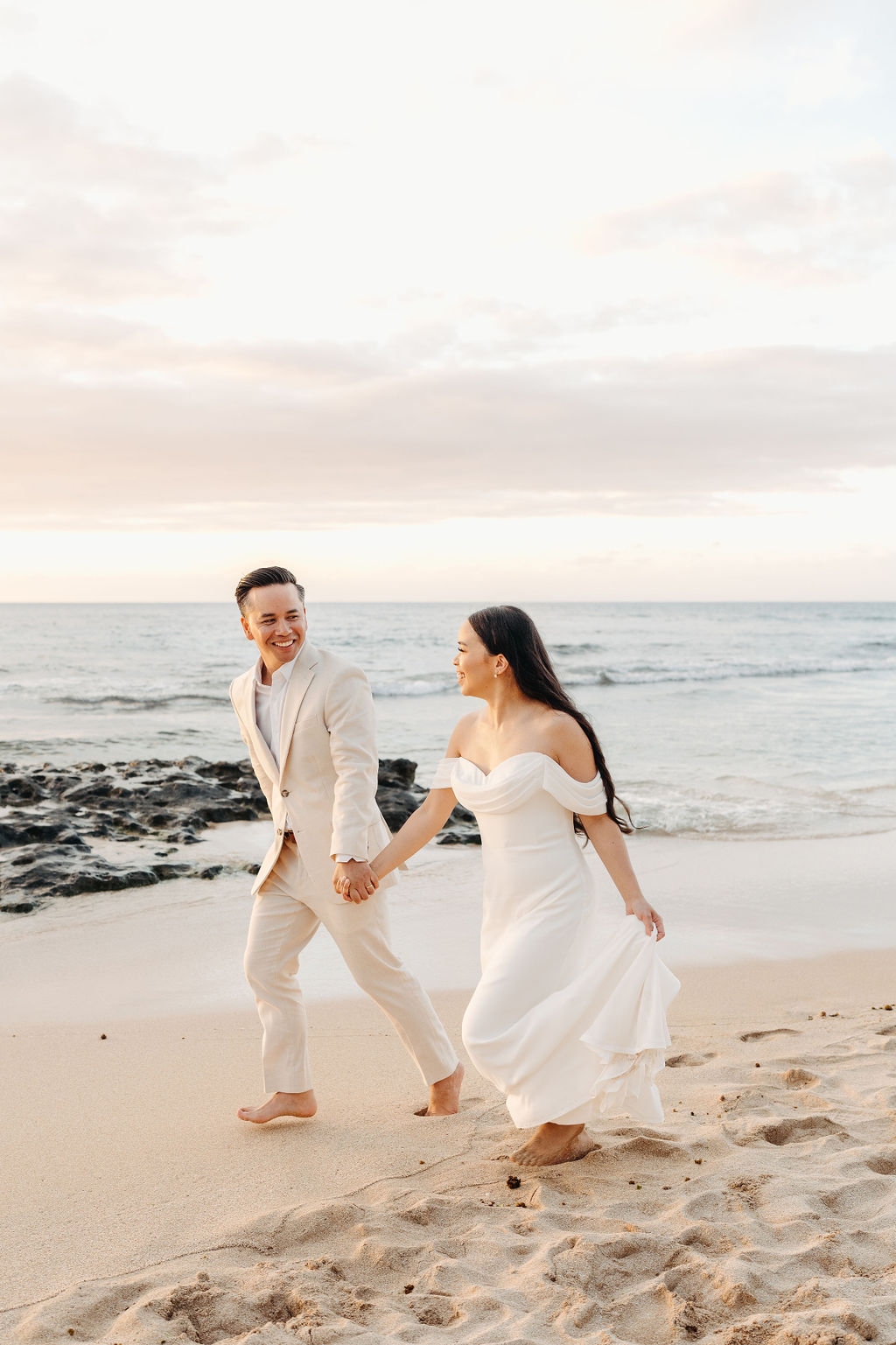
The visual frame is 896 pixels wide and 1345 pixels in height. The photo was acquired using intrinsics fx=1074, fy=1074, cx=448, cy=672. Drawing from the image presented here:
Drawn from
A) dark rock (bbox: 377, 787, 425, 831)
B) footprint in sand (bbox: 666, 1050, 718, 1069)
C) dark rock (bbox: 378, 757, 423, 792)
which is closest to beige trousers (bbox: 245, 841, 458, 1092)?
footprint in sand (bbox: 666, 1050, 718, 1069)

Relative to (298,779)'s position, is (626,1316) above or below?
below

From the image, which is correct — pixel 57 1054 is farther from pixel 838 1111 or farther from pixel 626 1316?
pixel 838 1111

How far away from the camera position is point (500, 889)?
387cm

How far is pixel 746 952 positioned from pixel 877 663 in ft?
116

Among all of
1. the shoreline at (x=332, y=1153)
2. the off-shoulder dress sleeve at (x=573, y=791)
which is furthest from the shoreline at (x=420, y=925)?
the off-shoulder dress sleeve at (x=573, y=791)

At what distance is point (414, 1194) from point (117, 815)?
808 cm

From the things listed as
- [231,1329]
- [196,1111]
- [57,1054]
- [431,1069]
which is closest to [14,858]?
[57,1054]

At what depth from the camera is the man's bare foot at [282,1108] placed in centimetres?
412

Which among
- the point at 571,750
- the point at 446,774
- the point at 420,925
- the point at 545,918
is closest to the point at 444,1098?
the point at 545,918

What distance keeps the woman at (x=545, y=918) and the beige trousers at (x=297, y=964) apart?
0.25m

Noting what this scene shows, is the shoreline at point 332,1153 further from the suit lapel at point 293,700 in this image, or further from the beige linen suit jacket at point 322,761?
the suit lapel at point 293,700

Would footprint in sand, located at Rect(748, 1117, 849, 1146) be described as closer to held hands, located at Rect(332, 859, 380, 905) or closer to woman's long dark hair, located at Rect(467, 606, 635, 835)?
woman's long dark hair, located at Rect(467, 606, 635, 835)

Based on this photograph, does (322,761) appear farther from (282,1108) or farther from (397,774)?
(397,774)

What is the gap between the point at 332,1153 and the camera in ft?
12.9
